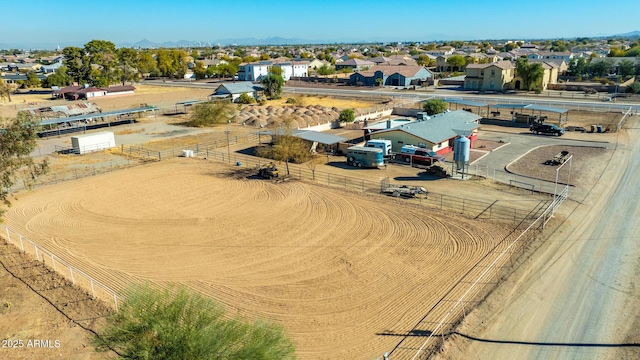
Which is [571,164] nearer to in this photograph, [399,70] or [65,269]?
[65,269]

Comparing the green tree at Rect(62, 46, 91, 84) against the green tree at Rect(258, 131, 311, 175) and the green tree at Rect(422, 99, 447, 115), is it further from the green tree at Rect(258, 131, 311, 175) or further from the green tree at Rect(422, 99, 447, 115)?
the green tree at Rect(422, 99, 447, 115)

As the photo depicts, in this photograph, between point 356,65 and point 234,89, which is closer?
point 234,89

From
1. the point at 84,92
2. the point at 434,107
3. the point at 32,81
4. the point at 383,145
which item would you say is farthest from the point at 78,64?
the point at 383,145

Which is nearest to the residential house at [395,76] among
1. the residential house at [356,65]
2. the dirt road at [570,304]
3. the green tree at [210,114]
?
the residential house at [356,65]

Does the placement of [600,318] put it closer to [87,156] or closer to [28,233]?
[28,233]

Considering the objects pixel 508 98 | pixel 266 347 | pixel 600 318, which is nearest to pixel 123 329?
pixel 266 347
